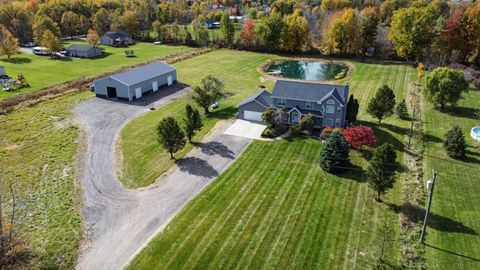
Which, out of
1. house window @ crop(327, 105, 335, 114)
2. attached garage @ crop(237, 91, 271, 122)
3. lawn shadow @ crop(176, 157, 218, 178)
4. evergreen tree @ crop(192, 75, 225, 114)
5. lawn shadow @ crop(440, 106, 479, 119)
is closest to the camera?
lawn shadow @ crop(176, 157, 218, 178)

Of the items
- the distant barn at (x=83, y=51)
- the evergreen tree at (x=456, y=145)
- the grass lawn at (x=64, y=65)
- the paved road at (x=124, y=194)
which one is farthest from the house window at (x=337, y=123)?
the distant barn at (x=83, y=51)

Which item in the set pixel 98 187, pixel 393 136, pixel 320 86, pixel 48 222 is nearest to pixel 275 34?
pixel 320 86

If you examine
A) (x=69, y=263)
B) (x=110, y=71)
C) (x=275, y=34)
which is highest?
(x=275, y=34)

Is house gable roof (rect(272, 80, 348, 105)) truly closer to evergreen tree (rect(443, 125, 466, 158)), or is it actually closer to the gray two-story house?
the gray two-story house

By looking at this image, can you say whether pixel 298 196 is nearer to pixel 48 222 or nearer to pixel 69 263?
pixel 69 263

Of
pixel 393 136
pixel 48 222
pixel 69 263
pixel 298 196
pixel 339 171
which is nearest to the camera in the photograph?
pixel 69 263

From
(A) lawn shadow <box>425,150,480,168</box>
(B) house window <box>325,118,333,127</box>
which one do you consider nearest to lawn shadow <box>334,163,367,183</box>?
(B) house window <box>325,118,333,127</box>

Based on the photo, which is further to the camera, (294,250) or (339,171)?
(339,171)

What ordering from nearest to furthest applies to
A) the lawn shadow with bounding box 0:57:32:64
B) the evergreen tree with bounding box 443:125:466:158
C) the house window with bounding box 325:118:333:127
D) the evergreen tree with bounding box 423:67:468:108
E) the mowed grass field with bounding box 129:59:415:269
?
the mowed grass field with bounding box 129:59:415:269 → the evergreen tree with bounding box 443:125:466:158 → the house window with bounding box 325:118:333:127 → the evergreen tree with bounding box 423:67:468:108 → the lawn shadow with bounding box 0:57:32:64

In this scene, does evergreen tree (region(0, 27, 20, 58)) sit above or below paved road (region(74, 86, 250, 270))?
above
